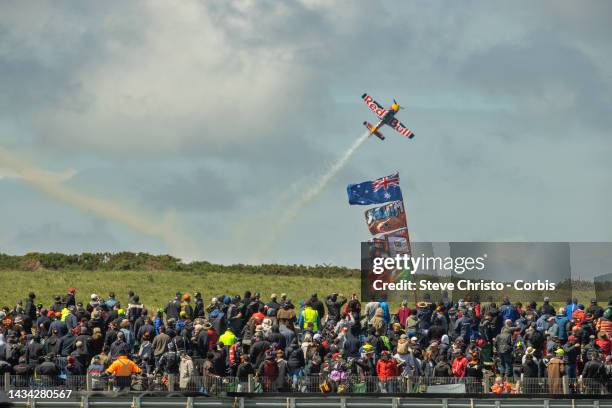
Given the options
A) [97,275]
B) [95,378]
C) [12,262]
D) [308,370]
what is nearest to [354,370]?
[308,370]

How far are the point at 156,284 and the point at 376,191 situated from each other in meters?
22.6

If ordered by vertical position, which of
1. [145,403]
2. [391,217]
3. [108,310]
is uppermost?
[391,217]

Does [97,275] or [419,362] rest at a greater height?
[97,275]

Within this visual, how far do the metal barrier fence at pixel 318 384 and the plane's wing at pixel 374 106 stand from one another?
5194 centimetres

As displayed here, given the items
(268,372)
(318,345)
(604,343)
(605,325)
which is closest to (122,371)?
(268,372)

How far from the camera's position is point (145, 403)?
35000 mm

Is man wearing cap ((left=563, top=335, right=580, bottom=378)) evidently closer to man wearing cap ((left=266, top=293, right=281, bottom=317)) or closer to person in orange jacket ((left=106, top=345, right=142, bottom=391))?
man wearing cap ((left=266, top=293, right=281, bottom=317))

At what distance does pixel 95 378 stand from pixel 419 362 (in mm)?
8521

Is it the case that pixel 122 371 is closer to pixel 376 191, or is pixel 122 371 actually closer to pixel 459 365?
pixel 459 365

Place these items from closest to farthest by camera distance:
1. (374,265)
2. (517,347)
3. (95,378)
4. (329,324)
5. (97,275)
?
(95,378) < (517,347) < (329,324) < (374,265) < (97,275)

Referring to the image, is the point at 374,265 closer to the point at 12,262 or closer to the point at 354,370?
the point at 354,370

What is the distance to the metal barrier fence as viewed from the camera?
37688 mm

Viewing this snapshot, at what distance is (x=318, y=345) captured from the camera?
40.5m

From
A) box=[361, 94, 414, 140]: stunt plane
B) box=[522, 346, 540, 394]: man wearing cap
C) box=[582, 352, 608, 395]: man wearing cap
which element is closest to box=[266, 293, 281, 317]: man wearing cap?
box=[522, 346, 540, 394]: man wearing cap
